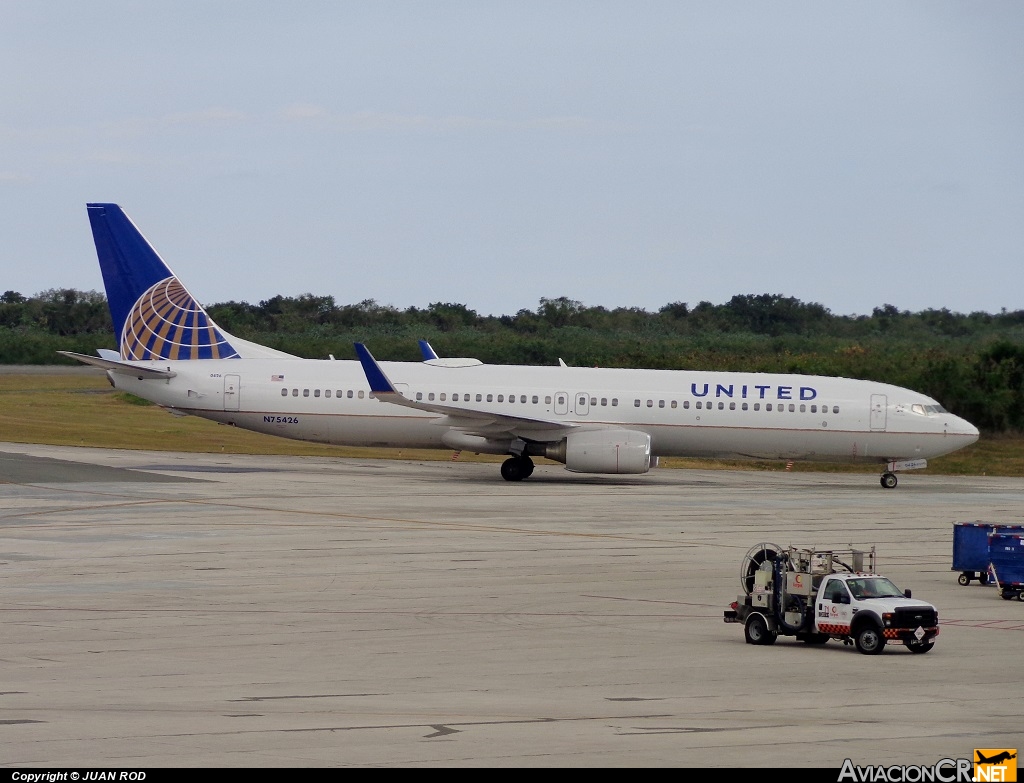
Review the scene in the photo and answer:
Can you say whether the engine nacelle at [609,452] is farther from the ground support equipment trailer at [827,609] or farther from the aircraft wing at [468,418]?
the ground support equipment trailer at [827,609]

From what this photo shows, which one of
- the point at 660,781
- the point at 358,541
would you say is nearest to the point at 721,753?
the point at 660,781

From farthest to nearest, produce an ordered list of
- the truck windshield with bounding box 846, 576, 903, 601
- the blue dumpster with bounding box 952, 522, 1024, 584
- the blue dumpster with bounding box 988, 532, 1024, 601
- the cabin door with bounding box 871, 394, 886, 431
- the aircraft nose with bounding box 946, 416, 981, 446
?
the aircraft nose with bounding box 946, 416, 981, 446, the cabin door with bounding box 871, 394, 886, 431, the blue dumpster with bounding box 952, 522, 1024, 584, the blue dumpster with bounding box 988, 532, 1024, 601, the truck windshield with bounding box 846, 576, 903, 601

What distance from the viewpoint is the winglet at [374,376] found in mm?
38062

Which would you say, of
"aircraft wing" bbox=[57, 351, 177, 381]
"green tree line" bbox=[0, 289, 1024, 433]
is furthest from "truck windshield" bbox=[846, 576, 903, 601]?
"green tree line" bbox=[0, 289, 1024, 433]

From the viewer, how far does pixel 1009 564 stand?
71.1 feet

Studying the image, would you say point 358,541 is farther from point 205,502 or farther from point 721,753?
point 721,753

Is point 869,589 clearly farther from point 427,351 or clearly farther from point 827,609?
point 427,351

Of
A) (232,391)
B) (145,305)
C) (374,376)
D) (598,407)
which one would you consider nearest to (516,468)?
(598,407)

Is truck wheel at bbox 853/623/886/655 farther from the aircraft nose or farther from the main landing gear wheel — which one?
the aircraft nose

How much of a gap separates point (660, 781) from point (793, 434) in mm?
31637

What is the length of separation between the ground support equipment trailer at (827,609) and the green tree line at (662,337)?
40.0m

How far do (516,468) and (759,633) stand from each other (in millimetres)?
24110

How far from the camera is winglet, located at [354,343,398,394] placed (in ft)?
125

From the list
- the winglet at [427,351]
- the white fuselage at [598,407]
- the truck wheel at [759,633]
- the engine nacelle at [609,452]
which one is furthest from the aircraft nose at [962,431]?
the truck wheel at [759,633]
